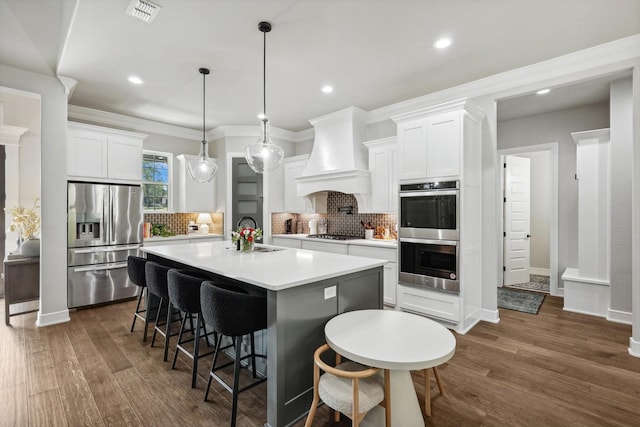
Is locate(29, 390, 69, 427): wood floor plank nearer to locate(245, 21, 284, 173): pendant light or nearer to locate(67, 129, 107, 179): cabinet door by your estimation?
locate(245, 21, 284, 173): pendant light

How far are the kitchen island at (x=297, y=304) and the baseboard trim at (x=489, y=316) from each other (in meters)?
1.99

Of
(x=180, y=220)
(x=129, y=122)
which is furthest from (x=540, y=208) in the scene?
(x=129, y=122)

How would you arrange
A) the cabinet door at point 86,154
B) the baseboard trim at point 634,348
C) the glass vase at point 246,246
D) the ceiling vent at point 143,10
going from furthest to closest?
the cabinet door at point 86,154
the glass vase at point 246,246
the baseboard trim at point 634,348
the ceiling vent at point 143,10

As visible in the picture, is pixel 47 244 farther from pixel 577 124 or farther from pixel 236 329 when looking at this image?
pixel 577 124

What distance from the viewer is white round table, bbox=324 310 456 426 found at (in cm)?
157

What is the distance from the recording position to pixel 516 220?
5695 mm

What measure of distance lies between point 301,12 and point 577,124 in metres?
4.57

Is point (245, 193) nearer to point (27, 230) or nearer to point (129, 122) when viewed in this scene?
point (129, 122)

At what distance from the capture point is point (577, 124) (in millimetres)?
4625

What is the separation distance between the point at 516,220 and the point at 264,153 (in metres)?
5.01

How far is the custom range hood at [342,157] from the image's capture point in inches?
184

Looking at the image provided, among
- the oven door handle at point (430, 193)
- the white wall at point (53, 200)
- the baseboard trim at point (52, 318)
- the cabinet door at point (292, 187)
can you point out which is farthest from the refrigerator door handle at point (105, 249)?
the oven door handle at point (430, 193)

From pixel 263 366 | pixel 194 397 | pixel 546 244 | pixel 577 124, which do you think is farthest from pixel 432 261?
pixel 546 244

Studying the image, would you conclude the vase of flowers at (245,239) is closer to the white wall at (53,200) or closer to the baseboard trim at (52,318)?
the white wall at (53,200)
